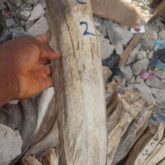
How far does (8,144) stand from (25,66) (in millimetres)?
353

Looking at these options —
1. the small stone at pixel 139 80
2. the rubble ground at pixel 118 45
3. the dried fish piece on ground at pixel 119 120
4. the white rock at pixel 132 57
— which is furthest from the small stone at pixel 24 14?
the dried fish piece on ground at pixel 119 120

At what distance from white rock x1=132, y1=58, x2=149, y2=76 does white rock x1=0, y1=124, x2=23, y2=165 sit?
1.87m

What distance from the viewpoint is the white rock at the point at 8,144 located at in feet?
4.41

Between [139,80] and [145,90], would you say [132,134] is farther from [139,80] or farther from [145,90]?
[139,80]

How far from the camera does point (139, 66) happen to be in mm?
3115

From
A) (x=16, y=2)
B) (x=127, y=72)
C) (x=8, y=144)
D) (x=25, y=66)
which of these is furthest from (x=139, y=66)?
(x=25, y=66)

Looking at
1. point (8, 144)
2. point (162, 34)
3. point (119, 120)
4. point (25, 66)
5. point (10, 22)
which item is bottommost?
point (10, 22)

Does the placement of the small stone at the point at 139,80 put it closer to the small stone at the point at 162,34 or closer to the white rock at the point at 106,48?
the white rock at the point at 106,48

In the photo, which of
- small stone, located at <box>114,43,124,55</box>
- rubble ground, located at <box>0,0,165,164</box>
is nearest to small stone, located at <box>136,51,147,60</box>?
rubble ground, located at <box>0,0,165,164</box>

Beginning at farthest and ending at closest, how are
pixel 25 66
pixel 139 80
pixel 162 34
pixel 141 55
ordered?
pixel 162 34 < pixel 141 55 < pixel 139 80 < pixel 25 66

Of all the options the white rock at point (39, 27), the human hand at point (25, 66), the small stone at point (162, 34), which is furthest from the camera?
the small stone at point (162, 34)

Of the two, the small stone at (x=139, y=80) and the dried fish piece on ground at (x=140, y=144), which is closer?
the dried fish piece on ground at (x=140, y=144)

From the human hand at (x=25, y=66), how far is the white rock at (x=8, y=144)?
9.4 inches

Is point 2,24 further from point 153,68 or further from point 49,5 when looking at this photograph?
point 49,5
